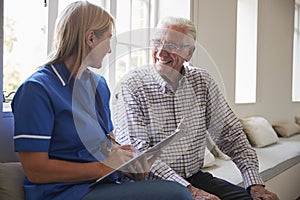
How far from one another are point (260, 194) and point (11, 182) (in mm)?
981

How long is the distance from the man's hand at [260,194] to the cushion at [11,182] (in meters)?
0.92

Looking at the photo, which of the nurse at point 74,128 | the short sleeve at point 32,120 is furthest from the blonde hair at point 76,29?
the short sleeve at point 32,120

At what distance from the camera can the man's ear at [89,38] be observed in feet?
4.14

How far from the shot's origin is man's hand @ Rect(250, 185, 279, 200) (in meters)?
1.48

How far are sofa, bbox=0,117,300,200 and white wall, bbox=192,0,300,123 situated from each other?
43 cm

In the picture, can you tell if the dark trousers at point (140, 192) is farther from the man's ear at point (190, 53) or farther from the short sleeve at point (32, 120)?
the man's ear at point (190, 53)

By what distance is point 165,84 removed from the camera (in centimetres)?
158

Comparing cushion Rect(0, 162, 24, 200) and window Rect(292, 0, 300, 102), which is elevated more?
window Rect(292, 0, 300, 102)

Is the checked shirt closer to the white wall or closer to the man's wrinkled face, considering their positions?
the man's wrinkled face

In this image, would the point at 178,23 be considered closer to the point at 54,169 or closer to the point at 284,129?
the point at 54,169

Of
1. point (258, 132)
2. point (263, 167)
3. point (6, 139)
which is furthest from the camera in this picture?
point (258, 132)

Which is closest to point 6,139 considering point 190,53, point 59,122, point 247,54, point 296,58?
point 59,122

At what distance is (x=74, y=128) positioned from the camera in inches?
47.4

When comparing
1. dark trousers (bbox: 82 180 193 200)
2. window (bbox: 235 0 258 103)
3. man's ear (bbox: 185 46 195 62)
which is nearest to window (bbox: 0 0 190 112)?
man's ear (bbox: 185 46 195 62)
